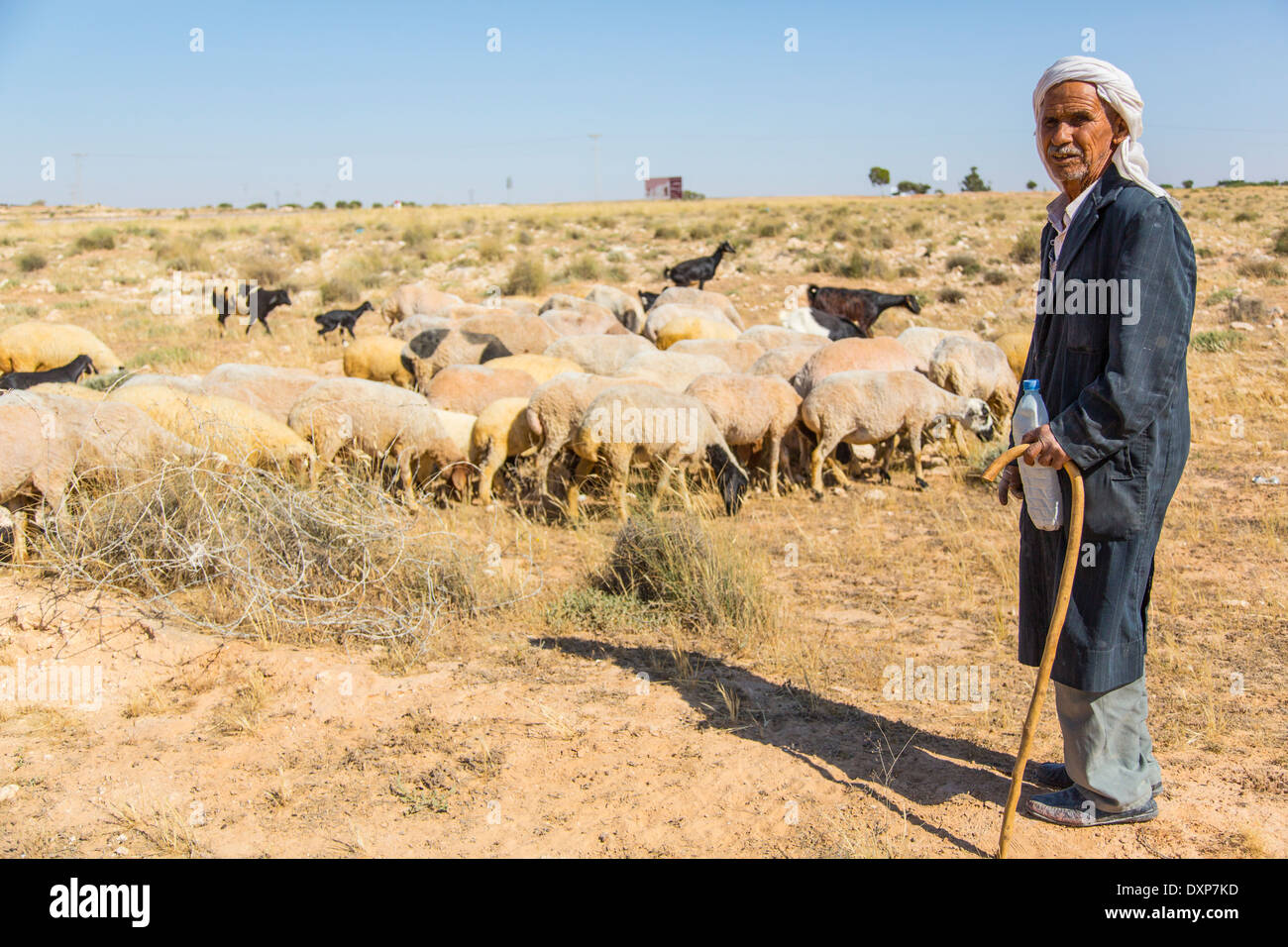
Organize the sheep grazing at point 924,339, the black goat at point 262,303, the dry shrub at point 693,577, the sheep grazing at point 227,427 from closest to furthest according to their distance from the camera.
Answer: the dry shrub at point 693,577
the sheep grazing at point 227,427
the sheep grazing at point 924,339
the black goat at point 262,303

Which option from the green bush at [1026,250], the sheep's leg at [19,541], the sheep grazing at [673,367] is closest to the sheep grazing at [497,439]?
the sheep grazing at [673,367]

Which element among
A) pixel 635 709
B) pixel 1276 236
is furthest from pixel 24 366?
pixel 1276 236

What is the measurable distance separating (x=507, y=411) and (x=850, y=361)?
154 inches

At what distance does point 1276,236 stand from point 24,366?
94.4 feet

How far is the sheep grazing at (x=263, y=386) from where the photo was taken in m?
8.54

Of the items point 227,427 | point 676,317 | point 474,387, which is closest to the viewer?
point 227,427

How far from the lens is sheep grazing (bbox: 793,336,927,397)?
32.8 ft

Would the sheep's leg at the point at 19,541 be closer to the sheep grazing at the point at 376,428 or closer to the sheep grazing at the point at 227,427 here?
the sheep grazing at the point at 227,427

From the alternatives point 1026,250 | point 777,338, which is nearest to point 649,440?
point 777,338

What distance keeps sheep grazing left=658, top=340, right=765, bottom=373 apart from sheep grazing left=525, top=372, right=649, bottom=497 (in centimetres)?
289

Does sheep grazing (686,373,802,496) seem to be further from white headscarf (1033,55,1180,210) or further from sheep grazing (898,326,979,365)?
white headscarf (1033,55,1180,210)

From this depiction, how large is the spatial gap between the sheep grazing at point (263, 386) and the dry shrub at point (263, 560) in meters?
2.94

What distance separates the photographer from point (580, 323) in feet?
44.3

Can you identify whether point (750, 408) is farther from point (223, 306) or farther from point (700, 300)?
point (223, 306)
